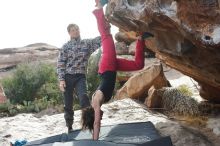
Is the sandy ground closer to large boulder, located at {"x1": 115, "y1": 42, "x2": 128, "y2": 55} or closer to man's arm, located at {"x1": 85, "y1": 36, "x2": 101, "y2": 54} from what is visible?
man's arm, located at {"x1": 85, "y1": 36, "x2": 101, "y2": 54}

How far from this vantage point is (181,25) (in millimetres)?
6891

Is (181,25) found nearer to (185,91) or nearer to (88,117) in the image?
(88,117)

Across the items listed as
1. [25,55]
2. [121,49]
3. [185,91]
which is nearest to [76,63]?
[185,91]

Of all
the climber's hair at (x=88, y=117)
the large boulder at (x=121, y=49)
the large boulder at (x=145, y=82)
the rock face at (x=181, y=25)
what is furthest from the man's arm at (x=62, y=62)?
the large boulder at (x=121, y=49)

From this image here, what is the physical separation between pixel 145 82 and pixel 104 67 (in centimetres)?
589

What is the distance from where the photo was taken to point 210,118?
10414 mm

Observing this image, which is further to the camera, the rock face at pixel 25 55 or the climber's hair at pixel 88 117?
the rock face at pixel 25 55

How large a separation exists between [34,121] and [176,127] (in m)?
4.30

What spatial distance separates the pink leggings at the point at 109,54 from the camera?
7.64 meters

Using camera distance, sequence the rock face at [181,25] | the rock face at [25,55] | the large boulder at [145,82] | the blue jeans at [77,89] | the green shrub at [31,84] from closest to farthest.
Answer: the rock face at [181,25] < the blue jeans at [77,89] < the large boulder at [145,82] < the green shrub at [31,84] < the rock face at [25,55]

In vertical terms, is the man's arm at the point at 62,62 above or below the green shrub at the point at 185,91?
above

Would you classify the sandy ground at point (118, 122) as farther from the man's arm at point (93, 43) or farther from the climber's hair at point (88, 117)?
the man's arm at point (93, 43)

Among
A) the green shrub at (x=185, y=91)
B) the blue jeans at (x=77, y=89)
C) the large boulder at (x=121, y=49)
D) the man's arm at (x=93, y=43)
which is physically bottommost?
the green shrub at (x=185, y=91)

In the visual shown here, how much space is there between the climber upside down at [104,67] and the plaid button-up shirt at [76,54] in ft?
2.61
